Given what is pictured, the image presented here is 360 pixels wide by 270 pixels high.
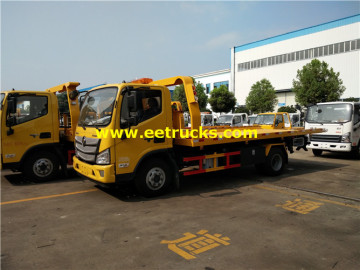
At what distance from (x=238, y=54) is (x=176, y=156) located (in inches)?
1771

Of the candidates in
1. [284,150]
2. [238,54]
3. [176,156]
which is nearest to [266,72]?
[238,54]

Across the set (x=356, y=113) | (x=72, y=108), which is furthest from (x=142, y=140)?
(x=356, y=113)

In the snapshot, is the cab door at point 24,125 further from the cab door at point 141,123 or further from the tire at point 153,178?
the tire at point 153,178

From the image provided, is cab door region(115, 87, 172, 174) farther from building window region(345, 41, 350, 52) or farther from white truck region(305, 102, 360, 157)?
building window region(345, 41, 350, 52)

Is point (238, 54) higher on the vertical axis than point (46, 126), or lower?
higher

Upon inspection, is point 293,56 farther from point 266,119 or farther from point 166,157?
point 166,157

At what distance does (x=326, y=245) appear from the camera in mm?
3688

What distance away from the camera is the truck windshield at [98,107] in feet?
17.5

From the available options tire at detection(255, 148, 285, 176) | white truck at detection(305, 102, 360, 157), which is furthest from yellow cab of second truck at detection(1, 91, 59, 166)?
white truck at detection(305, 102, 360, 157)

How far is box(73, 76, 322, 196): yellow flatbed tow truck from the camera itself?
523cm

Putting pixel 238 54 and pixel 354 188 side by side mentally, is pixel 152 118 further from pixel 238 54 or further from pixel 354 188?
pixel 238 54

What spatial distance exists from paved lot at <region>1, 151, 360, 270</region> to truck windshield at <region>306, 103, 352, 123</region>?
13.9 ft

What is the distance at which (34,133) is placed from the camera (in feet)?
22.9

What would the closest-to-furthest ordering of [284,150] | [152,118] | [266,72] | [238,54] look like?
1. [152,118]
2. [284,150]
3. [266,72]
4. [238,54]
